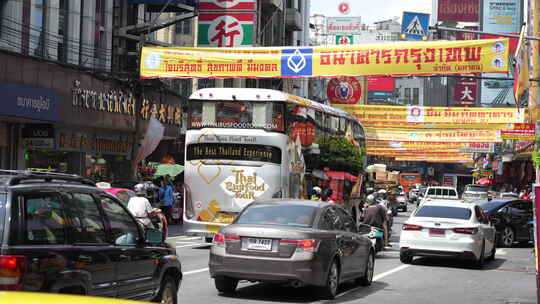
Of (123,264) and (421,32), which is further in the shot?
(421,32)

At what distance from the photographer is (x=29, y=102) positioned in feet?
89.6

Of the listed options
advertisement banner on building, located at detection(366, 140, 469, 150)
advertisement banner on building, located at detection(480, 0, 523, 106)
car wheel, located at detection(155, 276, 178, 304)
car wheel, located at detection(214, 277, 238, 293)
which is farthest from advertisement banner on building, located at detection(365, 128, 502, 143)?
advertisement banner on building, located at detection(480, 0, 523, 106)

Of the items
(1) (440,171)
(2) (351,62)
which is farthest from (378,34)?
(2) (351,62)

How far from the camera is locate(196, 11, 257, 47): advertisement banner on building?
132 feet

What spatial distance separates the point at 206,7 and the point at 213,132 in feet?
63.1

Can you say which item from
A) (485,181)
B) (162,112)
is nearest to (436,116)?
(162,112)

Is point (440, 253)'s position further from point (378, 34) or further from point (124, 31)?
point (378, 34)

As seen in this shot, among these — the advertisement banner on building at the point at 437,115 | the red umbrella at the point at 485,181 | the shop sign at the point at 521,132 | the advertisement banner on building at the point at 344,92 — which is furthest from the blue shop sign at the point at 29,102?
the red umbrella at the point at 485,181

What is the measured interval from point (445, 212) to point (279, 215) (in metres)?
8.08

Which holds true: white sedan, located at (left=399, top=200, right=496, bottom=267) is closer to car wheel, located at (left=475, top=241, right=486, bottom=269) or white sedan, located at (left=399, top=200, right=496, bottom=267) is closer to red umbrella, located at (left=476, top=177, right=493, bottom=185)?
car wheel, located at (left=475, top=241, right=486, bottom=269)

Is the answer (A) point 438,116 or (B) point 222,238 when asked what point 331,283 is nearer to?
(B) point 222,238

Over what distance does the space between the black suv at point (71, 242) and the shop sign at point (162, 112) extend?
29.4m

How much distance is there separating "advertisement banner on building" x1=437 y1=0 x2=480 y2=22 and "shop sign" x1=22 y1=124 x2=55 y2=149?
430ft

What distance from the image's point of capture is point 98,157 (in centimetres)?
3669
